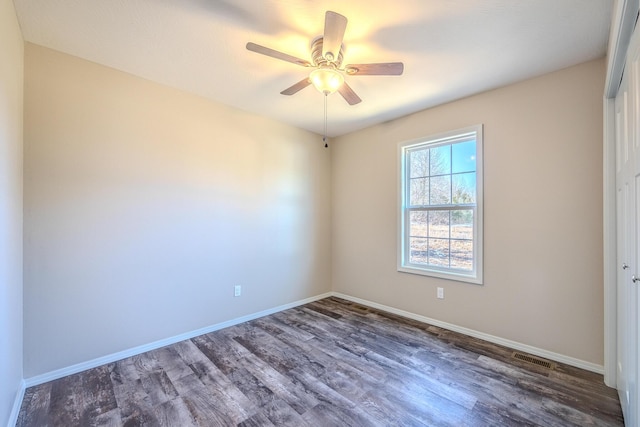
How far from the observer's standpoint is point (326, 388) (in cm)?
198

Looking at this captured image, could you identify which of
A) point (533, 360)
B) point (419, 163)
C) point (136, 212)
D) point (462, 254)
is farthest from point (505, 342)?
point (136, 212)

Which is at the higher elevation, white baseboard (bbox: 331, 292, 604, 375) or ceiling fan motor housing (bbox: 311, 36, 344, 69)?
ceiling fan motor housing (bbox: 311, 36, 344, 69)

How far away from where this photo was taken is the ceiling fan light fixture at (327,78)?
190 cm

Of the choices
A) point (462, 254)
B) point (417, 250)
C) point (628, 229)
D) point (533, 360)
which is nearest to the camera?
point (628, 229)

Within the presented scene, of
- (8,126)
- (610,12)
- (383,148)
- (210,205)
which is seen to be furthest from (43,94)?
(610,12)

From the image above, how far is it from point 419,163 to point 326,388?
104 inches

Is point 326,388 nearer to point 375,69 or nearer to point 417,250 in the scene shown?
point 417,250

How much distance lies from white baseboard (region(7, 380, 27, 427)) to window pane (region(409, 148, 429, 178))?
3.90 metres

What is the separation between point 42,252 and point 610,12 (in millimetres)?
4206

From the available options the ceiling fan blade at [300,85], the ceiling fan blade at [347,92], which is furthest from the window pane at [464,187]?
the ceiling fan blade at [300,85]

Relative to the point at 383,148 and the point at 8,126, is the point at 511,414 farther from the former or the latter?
the point at 8,126

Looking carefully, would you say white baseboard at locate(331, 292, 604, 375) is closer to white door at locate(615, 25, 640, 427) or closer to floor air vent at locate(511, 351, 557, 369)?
floor air vent at locate(511, 351, 557, 369)

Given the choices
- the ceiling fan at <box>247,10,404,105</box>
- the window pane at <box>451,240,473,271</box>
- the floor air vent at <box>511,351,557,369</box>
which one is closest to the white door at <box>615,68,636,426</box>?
the floor air vent at <box>511,351,557,369</box>

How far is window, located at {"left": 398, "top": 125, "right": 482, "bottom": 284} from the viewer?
286 centimetres
